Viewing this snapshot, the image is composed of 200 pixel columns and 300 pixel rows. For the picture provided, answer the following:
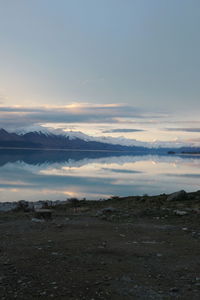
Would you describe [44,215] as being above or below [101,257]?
below

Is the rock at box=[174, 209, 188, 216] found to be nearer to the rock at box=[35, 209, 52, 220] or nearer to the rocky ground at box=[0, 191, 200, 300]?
the rocky ground at box=[0, 191, 200, 300]

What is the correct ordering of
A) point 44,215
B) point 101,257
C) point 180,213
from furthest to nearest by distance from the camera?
point 44,215 < point 180,213 < point 101,257

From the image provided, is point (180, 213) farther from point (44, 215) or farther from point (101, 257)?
point (101, 257)

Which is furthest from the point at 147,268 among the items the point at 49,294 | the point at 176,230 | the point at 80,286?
the point at 176,230

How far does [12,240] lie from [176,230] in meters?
6.16

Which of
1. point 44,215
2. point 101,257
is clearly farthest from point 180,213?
point 101,257

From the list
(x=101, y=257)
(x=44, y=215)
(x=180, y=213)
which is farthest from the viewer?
(x=44, y=215)

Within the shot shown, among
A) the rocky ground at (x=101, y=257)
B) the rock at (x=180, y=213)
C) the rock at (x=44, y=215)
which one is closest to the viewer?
the rocky ground at (x=101, y=257)

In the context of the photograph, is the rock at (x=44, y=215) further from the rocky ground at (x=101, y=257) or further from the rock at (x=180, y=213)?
the rock at (x=180, y=213)

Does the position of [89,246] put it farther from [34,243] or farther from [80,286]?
[80,286]

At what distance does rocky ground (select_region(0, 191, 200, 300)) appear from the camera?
223 inches

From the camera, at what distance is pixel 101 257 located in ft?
25.2

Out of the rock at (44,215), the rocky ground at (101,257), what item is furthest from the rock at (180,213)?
the rock at (44,215)

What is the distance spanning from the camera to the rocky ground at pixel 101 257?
5668 millimetres
